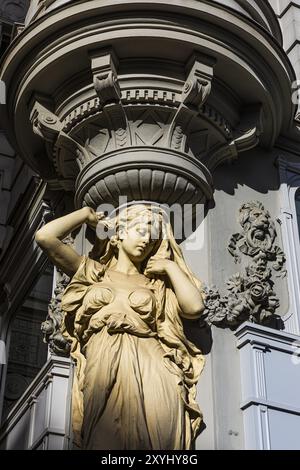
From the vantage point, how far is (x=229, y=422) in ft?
24.4

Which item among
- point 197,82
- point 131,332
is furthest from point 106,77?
point 131,332

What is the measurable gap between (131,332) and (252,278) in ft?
4.40

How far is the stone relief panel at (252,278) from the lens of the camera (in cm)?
792

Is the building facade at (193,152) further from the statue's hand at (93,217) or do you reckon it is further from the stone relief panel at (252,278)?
the statue's hand at (93,217)

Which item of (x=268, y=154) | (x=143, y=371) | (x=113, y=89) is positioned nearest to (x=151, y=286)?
(x=143, y=371)

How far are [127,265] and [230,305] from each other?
93 centimetres

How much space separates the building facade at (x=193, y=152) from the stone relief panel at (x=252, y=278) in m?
0.01

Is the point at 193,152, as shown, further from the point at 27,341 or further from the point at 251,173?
the point at 27,341

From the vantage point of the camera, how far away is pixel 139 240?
7949mm

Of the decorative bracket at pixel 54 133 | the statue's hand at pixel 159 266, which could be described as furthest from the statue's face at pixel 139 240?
the decorative bracket at pixel 54 133

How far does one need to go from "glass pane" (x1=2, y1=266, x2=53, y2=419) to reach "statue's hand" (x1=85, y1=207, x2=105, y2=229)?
2.11 metres

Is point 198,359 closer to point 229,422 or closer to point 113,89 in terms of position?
point 229,422

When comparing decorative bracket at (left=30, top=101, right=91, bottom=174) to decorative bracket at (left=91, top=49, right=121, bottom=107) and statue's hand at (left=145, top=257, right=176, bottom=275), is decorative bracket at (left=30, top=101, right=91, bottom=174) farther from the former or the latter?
statue's hand at (left=145, top=257, right=176, bottom=275)

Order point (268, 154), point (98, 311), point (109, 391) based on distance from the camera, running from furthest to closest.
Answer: point (268, 154)
point (98, 311)
point (109, 391)
